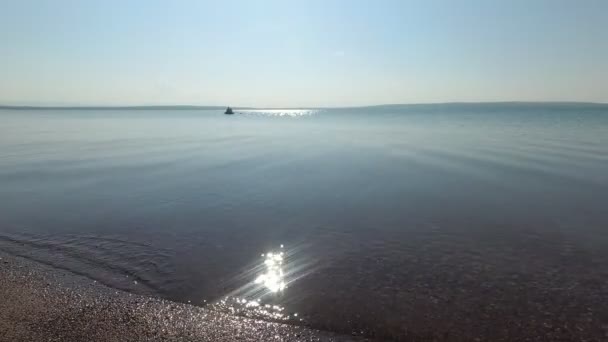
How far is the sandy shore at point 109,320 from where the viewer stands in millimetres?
5812

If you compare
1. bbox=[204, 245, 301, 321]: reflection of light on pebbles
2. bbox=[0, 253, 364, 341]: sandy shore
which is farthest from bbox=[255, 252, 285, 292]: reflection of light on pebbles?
bbox=[0, 253, 364, 341]: sandy shore

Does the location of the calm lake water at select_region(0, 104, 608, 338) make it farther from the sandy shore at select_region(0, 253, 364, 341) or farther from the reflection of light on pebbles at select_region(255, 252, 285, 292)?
the sandy shore at select_region(0, 253, 364, 341)

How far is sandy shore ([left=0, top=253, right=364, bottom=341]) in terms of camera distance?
581 cm

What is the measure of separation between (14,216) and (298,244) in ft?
33.1

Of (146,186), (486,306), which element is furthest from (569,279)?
(146,186)

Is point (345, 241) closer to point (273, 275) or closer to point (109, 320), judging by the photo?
point (273, 275)

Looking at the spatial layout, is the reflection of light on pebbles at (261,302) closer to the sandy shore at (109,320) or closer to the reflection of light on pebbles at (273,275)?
the reflection of light on pebbles at (273,275)

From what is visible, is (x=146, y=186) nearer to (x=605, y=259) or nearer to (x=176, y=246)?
(x=176, y=246)

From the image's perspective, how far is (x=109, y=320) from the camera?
20.4 ft

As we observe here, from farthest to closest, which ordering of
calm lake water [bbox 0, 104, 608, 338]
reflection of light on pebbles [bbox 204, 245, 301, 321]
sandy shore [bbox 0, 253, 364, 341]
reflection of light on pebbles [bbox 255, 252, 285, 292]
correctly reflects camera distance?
reflection of light on pebbles [bbox 255, 252, 285, 292] → calm lake water [bbox 0, 104, 608, 338] → reflection of light on pebbles [bbox 204, 245, 301, 321] → sandy shore [bbox 0, 253, 364, 341]

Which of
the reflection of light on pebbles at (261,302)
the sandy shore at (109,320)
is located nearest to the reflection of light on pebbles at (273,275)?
the reflection of light on pebbles at (261,302)

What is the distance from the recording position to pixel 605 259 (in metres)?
9.10

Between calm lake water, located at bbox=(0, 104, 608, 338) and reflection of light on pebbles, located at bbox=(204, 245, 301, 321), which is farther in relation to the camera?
calm lake water, located at bbox=(0, 104, 608, 338)

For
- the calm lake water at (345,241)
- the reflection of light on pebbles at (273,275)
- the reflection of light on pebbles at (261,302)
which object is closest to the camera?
the reflection of light on pebbles at (261,302)
